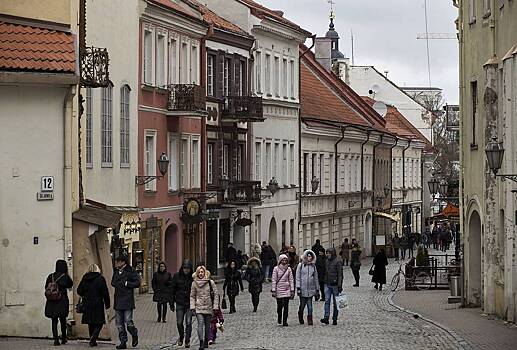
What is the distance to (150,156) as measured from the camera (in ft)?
146

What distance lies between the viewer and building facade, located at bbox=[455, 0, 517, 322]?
3062cm

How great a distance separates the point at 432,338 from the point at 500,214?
5.03 meters

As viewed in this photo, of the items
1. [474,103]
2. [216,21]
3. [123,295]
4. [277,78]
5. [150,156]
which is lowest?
[123,295]

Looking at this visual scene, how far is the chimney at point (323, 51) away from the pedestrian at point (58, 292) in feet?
204

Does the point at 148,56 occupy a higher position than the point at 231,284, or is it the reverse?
the point at 148,56

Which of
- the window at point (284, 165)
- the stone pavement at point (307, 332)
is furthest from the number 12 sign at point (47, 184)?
the window at point (284, 165)

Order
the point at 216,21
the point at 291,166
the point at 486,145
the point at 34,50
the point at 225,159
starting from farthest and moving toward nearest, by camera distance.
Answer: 1. the point at 291,166
2. the point at 225,159
3. the point at 216,21
4. the point at 486,145
5. the point at 34,50

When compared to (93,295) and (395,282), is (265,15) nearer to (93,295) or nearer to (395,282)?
(395,282)

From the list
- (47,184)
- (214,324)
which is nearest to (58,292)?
(47,184)

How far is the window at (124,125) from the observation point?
40.3 meters

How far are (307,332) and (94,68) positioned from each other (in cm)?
715

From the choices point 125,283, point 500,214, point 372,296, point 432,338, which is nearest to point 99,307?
point 125,283

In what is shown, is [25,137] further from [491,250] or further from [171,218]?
[171,218]

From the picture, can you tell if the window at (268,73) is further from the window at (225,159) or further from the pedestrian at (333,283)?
the pedestrian at (333,283)
